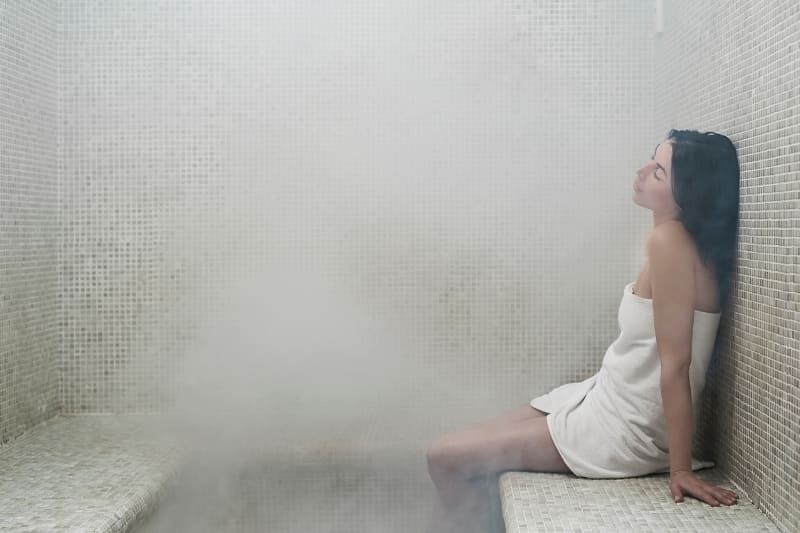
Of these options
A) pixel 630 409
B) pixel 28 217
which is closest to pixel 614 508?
pixel 630 409

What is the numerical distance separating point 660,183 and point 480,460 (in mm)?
1028

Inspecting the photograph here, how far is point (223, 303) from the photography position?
11.1 feet

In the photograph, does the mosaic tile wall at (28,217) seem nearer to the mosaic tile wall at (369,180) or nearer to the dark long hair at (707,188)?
the mosaic tile wall at (369,180)

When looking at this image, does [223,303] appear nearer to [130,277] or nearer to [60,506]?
[130,277]

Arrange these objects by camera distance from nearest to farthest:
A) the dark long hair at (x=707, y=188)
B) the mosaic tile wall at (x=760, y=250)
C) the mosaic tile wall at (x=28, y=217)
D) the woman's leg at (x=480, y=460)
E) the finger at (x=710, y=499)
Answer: the mosaic tile wall at (x=760, y=250)
the finger at (x=710, y=499)
the dark long hair at (x=707, y=188)
the woman's leg at (x=480, y=460)
the mosaic tile wall at (x=28, y=217)

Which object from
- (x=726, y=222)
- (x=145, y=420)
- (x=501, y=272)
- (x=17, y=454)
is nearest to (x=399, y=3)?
(x=501, y=272)

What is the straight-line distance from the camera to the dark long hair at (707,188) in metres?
2.29

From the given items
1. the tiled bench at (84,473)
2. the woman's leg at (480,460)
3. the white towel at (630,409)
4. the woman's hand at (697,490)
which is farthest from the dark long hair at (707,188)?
the tiled bench at (84,473)

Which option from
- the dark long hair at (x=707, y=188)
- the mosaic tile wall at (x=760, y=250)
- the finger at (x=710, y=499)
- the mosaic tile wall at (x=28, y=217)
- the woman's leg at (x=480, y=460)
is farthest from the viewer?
the mosaic tile wall at (x=28, y=217)

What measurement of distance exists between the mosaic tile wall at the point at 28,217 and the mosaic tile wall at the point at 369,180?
4.0 inches

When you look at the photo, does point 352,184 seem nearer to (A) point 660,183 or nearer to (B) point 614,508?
(A) point 660,183

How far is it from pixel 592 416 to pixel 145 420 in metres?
1.85

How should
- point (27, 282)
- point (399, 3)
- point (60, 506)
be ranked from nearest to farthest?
point (60, 506)
point (27, 282)
point (399, 3)

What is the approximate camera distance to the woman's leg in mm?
2564
